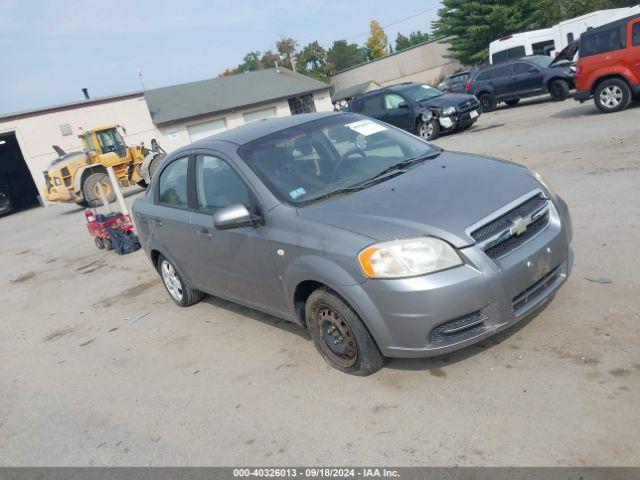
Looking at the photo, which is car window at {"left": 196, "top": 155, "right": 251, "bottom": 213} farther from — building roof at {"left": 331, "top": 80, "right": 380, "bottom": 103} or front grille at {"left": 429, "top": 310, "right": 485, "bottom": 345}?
building roof at {"left": 331, "top": 80, "right": 380, "bottom": 103}

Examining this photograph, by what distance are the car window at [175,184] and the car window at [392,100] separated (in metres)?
11.6

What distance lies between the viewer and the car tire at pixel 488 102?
63.0 feet

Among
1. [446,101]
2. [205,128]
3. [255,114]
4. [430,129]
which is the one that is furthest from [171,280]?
[255,114]

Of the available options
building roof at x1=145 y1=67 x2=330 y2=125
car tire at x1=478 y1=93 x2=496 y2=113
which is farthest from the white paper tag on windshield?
building roof at x1=145 y1=67 x2=330 y2=125

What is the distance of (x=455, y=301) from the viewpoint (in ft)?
10.3

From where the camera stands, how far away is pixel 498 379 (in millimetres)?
3338

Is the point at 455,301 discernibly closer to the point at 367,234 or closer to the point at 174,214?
the point at 367,234

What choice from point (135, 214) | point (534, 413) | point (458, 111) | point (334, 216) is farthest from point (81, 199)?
point (534, 413)

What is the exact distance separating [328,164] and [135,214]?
2.78 m

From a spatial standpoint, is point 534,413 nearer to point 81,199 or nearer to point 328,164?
point 328,164

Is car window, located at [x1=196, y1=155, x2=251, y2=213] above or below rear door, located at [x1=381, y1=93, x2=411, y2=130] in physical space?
above

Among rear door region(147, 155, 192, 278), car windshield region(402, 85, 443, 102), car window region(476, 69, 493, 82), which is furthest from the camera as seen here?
car window region(476, 69, 493, 82)

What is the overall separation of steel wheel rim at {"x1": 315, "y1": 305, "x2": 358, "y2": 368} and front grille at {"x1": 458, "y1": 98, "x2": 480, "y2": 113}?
→ 42.2ft

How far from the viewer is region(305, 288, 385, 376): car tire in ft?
11.4
